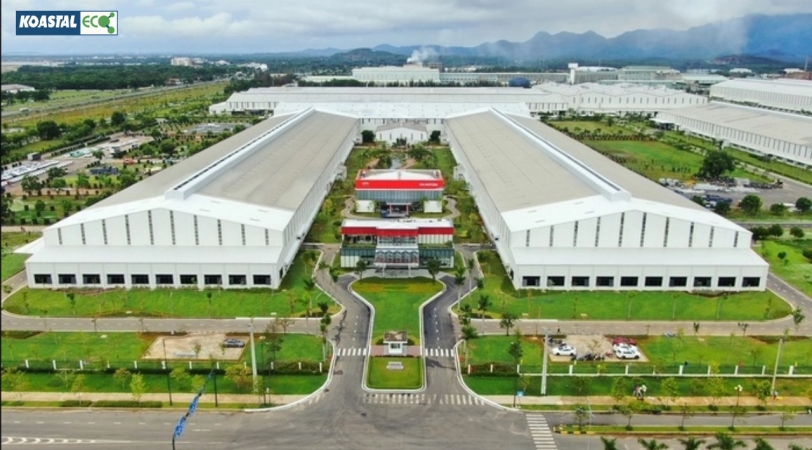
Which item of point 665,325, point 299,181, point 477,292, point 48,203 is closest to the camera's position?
point 665,325

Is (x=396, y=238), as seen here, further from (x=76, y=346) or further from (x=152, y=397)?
(x=76, y=346)

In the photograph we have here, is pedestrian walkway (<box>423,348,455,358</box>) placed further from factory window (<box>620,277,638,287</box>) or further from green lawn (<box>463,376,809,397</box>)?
factory window (<box>620,277,638,287</box>)

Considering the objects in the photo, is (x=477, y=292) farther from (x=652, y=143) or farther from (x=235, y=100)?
(x=235, y=100)

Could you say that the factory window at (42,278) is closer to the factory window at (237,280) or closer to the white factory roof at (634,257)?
the factory window at (237,280)

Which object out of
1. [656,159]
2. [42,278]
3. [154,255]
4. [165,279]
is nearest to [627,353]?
[165,279]

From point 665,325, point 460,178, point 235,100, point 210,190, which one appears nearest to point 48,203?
point 210,190

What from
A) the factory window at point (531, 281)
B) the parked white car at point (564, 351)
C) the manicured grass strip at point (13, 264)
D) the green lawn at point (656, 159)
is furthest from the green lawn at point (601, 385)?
the green lawn at point (656, 159)
